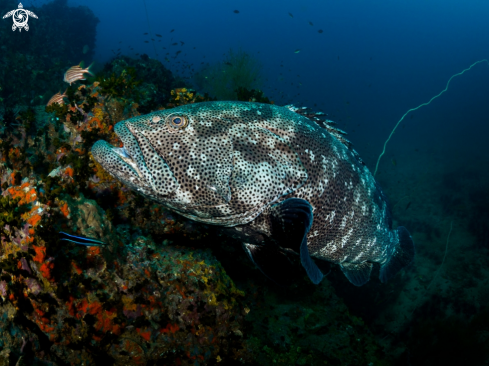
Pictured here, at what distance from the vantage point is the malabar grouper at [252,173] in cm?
245

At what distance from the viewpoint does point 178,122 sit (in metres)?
2.60

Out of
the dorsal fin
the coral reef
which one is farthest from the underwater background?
the dorsal fin

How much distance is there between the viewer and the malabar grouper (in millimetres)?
2449

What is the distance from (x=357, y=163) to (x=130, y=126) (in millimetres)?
2958

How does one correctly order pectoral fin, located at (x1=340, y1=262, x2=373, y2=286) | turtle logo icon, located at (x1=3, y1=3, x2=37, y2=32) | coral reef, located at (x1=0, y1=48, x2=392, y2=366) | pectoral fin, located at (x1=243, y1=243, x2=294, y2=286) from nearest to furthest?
coral reef, located at (x1=0, y1=48, x2=392, y2=366)
pectoral fin, located at (x1=243, y1=243, x2=294, y2=286)
pectoral fin, located at (x1=340, y1=262, x2=373, y2=286)
turtle logo icon, located at (x1=3, y1=3, x2=37, y2=32)

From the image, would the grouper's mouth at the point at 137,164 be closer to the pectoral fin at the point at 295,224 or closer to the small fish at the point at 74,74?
the pectoral fin at the point at 295,224

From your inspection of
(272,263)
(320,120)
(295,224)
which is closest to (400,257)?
(272,263)

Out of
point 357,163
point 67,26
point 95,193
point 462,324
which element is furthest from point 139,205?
point 67,26

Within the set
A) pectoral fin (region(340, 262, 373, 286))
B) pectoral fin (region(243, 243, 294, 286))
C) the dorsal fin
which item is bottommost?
pectoral fin (region(340, 262, 373, 286))

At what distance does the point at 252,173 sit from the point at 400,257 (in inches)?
152

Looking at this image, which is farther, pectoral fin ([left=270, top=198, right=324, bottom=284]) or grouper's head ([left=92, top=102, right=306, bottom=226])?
pectoral fin ([left=270, top=198, right=324, bottom=284])

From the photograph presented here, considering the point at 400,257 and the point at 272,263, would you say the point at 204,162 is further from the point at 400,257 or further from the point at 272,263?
the point at 400,257

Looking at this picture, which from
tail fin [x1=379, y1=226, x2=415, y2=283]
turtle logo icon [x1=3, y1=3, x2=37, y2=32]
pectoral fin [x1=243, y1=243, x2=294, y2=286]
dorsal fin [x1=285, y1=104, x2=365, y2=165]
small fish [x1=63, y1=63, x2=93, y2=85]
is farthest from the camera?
turtle logo icon [x1=3, y1=3, x2=37, y2=32]

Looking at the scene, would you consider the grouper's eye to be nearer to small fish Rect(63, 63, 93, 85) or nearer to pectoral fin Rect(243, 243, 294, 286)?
pectoral fin Rect(243, 243, 294, 286)
